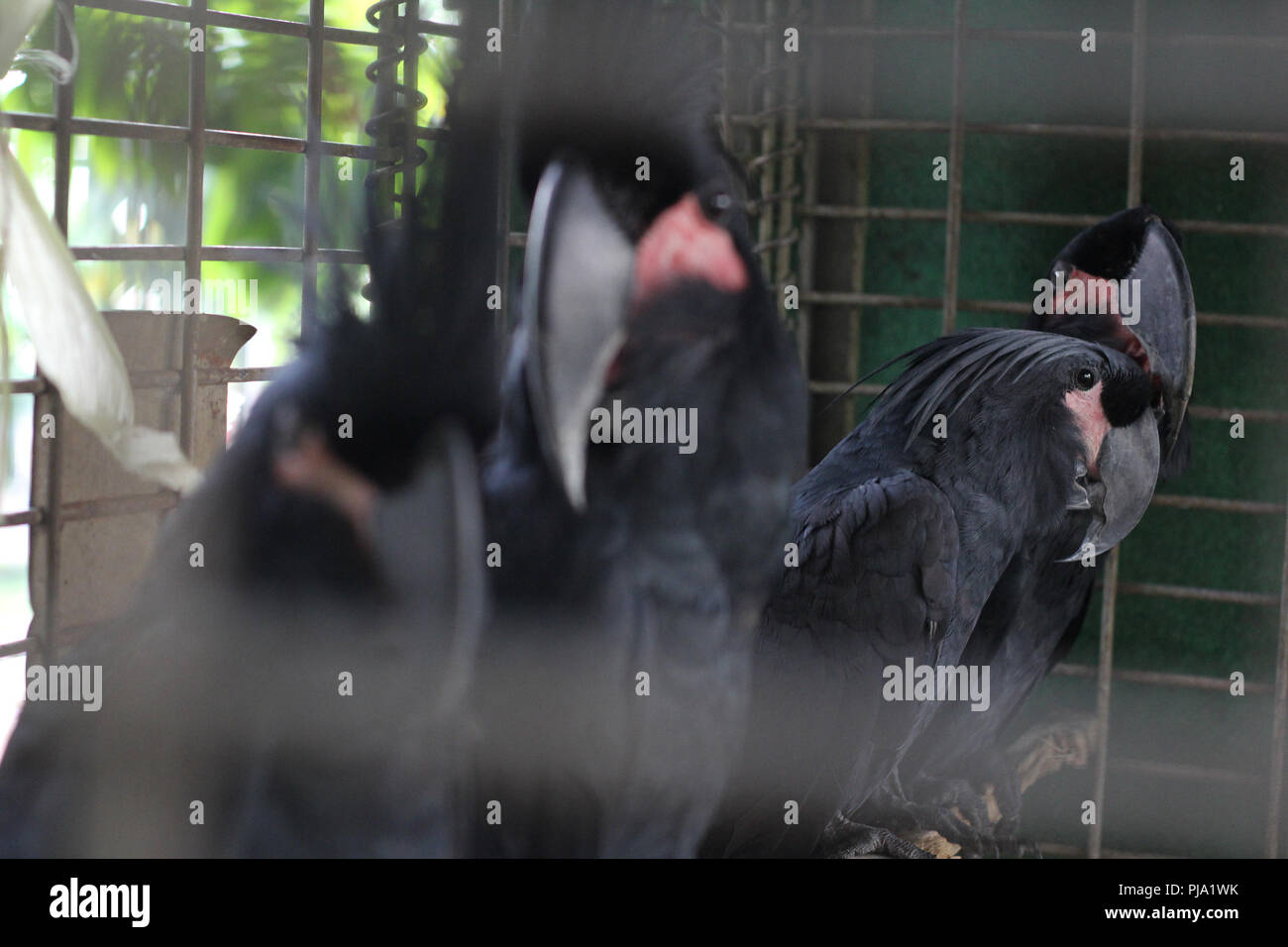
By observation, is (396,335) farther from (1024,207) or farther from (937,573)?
(1024,207)

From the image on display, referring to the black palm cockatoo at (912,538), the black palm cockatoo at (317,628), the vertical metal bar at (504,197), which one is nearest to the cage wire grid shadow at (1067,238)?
the black palm cockatoo at (912,538)

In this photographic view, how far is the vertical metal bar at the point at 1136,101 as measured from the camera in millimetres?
1059

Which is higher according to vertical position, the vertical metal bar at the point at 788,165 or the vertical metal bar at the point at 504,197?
the vertical metal bar at the point at 788,165

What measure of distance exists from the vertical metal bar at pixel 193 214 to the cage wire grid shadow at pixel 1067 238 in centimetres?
63

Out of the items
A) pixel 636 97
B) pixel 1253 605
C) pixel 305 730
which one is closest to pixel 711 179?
pixel 636 97

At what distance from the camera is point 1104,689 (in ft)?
3.95

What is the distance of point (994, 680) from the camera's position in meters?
1.05

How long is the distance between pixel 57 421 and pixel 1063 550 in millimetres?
806

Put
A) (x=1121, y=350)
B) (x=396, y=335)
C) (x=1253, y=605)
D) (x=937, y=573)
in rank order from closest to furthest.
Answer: (x=396, y=335) < (x=937, y=573) < (x=1121, y=350) < (x=1253, y=605)

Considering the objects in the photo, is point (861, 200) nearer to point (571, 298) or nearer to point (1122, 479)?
point (1122, 479)

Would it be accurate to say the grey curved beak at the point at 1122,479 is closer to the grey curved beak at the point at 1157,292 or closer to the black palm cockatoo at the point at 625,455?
the grey curved beak at the point at 1157,292

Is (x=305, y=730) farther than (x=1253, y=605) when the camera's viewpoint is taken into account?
No

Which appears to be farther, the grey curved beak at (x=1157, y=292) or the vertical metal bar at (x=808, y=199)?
the vertical metal bar at (x=808, y=199)
